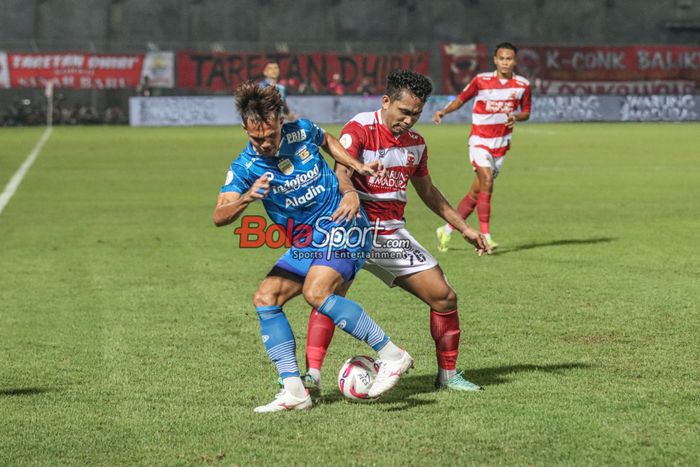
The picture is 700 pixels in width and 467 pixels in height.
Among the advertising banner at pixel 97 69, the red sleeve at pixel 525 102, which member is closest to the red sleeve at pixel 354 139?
the red sleeve at pixel 525 102

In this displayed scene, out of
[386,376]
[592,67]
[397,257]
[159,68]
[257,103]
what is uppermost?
[257,103]

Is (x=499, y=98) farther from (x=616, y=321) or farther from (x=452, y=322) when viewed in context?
(x=452, y=322)

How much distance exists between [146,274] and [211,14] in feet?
157

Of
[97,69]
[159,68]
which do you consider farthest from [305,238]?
[97,69]

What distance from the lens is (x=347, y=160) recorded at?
6551mm

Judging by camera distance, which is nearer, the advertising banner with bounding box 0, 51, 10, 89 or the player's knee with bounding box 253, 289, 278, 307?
the player's knee with bounding box 253, 289, 278, 307

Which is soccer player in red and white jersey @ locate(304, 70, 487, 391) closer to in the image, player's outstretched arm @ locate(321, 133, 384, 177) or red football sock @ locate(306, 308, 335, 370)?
red football sock @ locate(306, 308, 335, 370)

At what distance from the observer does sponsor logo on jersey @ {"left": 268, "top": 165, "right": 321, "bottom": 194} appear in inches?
252

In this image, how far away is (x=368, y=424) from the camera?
6094mm

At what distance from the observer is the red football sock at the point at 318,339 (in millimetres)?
6852

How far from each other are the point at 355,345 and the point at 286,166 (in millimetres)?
2276

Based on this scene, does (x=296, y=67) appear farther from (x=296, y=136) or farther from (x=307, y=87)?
(x=296, y=136)

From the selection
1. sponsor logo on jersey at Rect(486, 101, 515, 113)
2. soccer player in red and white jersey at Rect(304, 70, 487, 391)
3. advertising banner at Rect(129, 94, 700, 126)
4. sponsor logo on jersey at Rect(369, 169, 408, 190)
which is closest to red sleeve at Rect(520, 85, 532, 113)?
sponsor logo on jersey at Rect(486, 101, 515, 113)

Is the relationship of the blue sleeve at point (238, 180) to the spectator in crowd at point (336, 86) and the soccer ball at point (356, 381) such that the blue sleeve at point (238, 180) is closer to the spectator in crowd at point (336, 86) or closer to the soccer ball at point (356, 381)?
the soccer ball at point (356, 381)
